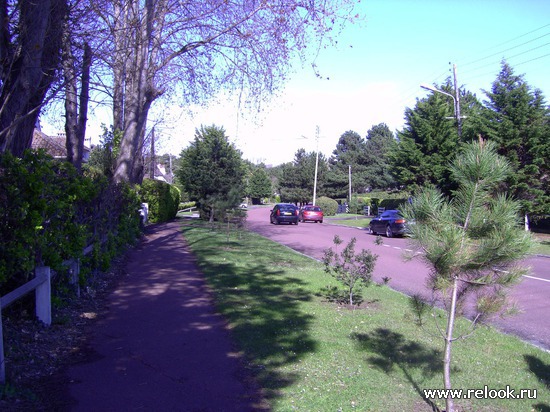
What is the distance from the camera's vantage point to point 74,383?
182 inches

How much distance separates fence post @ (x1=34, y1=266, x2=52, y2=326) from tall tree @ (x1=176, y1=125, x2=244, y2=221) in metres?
24.3

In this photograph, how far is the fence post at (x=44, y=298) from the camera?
237 inches

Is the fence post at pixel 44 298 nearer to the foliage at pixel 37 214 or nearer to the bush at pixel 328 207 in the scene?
the foliage at pixel 37 214

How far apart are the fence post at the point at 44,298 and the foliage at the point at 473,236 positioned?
4.47 metres

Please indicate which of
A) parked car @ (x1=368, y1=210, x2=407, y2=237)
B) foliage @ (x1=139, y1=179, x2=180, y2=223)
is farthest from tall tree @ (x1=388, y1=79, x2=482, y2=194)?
foliage @ (x1=139, y1=179, x2=180, y2=223)

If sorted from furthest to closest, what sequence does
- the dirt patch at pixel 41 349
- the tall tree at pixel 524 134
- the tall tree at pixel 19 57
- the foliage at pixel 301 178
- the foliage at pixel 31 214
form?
1. the foliage at pixel 301 178
2. the tall tree at pixel 524 134
3. the tall tree at pixel 19 57
4. the foliage at pixel 31 214
5. the dirt patch at pixel 41 349

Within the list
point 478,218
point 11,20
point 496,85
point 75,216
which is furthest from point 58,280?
point 496,85

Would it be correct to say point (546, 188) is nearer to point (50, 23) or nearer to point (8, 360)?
point (50, 23)

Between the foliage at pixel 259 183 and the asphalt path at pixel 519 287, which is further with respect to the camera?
the foliage at pixel 259 183

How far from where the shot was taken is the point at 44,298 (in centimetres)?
614

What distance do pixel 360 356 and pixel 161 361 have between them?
219cm

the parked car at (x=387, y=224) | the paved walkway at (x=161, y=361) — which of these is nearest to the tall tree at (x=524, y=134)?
the parked car at (x=387, y=224)

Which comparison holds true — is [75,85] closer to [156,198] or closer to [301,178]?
[156,198]

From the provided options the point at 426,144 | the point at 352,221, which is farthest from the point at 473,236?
the point at 352,221
